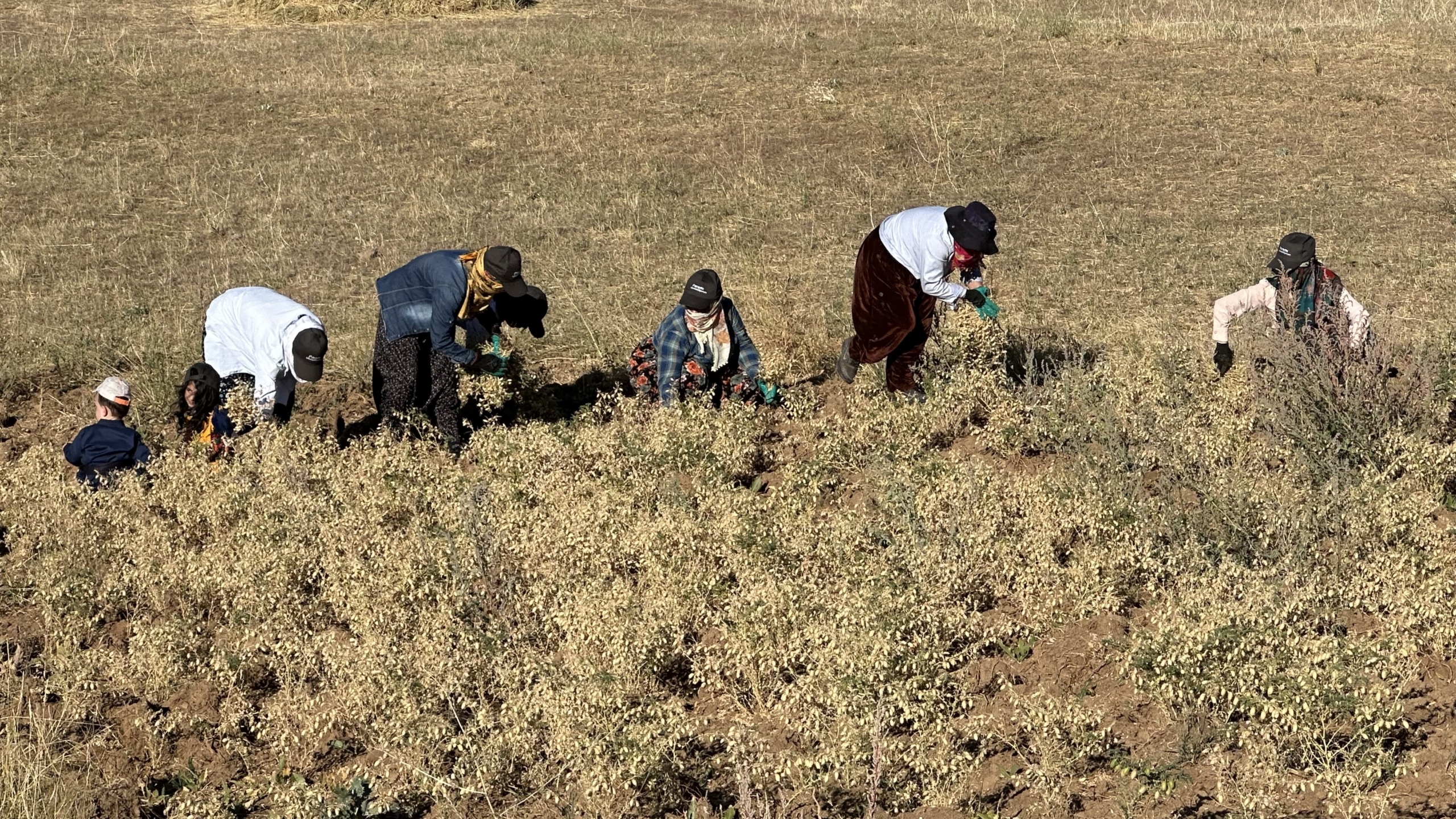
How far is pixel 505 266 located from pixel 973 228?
2.19m

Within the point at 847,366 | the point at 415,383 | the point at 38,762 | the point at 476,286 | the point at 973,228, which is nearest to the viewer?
the point at 38,762

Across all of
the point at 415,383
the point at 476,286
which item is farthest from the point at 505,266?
the point at 415,383

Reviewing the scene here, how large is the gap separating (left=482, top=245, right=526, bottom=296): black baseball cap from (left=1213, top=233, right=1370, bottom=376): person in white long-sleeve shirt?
3413 mm

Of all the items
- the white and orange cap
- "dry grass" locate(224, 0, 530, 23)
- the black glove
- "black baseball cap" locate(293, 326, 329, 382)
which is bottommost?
the white and orange cap

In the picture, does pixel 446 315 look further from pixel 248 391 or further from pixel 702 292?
pixel 702 292

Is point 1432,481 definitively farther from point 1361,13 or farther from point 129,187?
point 1361,13

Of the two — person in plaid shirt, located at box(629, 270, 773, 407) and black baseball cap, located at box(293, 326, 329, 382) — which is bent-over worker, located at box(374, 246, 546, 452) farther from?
person in plaid shirt, located at box(629, 270, 773, 407)

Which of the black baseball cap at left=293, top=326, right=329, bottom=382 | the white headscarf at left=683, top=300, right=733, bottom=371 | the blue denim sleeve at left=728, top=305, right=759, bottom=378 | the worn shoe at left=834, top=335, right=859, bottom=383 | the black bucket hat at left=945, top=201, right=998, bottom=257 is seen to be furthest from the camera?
the worn shoe at left=834, top=335, right=859, bottom=383

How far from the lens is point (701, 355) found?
7.59m

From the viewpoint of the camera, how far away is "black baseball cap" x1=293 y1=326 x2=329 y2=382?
273 inches

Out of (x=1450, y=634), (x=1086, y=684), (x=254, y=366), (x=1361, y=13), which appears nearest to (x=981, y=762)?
(x=1086, y=684)

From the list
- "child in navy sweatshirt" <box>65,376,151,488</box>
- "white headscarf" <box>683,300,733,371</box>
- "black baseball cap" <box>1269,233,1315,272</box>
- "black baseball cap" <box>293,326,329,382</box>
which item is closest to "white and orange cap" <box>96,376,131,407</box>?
"child in navy sweatshirt" <box>65,376,151,488</box>

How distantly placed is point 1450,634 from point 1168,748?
997 mm

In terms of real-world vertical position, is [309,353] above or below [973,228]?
below
